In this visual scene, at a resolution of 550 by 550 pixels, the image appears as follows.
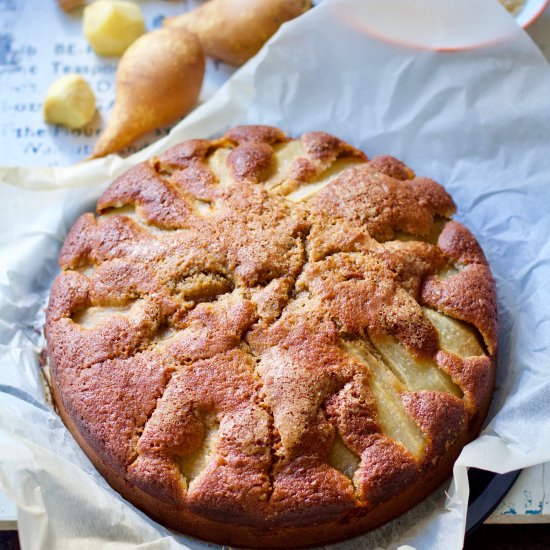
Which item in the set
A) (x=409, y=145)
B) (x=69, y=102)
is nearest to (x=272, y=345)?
(x=409, y=145)

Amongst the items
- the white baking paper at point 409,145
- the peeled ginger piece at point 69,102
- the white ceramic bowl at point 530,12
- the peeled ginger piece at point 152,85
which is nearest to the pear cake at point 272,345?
the white baking paper at point 409,145

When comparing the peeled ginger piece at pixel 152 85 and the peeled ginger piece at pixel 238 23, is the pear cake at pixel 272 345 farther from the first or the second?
the peeled ginger piece at pixel 238 23

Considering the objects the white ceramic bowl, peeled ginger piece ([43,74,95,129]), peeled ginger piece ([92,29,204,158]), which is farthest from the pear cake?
the white ceramic bowl

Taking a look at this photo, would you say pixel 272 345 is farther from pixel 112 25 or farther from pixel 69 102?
pixel 112 25

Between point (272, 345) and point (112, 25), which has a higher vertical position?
point (112, 25)

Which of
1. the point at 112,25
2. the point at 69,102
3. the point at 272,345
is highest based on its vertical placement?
the point at 112,25

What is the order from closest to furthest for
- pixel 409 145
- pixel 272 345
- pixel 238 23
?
pixel 272 345 → pixel 409 145 → pixel 238 23

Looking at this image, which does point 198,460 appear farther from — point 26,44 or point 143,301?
point 26,44
